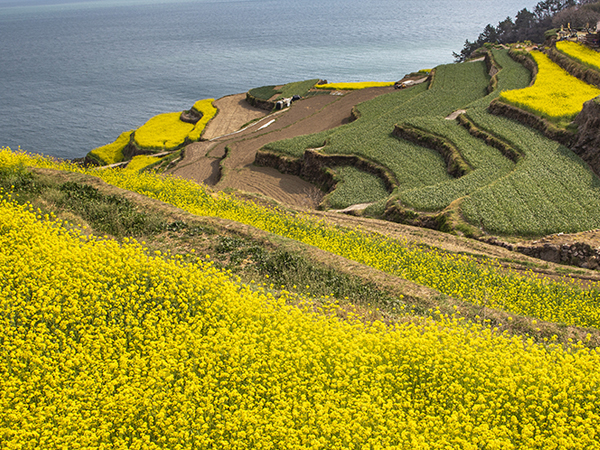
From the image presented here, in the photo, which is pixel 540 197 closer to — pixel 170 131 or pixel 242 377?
pixel 242 377

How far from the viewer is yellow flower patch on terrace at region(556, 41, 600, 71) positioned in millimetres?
46312

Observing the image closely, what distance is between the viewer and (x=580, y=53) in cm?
5084

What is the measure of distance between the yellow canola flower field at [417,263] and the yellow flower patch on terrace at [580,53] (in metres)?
39.4

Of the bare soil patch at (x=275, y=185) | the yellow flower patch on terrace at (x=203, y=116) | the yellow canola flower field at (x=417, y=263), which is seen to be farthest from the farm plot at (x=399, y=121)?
the yellow flower patch on terrace at (x=203, y=116)

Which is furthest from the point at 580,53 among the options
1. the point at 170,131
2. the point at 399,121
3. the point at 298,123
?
the point at 170,131

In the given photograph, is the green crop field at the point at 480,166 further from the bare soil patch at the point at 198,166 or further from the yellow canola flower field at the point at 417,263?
the yellow canola flower field at the point at 417,263

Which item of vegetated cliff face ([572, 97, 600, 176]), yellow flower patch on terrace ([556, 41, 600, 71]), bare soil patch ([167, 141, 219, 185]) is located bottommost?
bare soil patch ([167, 141, 219, 185])

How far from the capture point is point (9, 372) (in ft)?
24.1

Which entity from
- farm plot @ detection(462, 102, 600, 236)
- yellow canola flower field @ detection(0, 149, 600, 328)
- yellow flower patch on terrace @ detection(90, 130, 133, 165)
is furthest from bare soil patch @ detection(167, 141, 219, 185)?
farm plot @ detection(462, 102, 600, 236)

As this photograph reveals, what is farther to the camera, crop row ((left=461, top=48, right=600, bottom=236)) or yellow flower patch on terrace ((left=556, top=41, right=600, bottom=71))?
yellow flower patch on terrace ((left=556, top=41, right=600, bottom=71))

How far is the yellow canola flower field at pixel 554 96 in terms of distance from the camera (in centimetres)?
3656

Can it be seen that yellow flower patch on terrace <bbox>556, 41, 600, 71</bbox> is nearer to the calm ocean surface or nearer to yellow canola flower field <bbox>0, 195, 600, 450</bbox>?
yellow canola flower field <bbox>0, 195, 600, 450</bbox>

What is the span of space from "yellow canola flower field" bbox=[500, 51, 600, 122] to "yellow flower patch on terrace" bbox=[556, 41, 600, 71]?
2072 mm

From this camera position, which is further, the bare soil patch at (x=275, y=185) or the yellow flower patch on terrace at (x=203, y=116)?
the yellow flower patch on terrace at (x=203, y=116)
